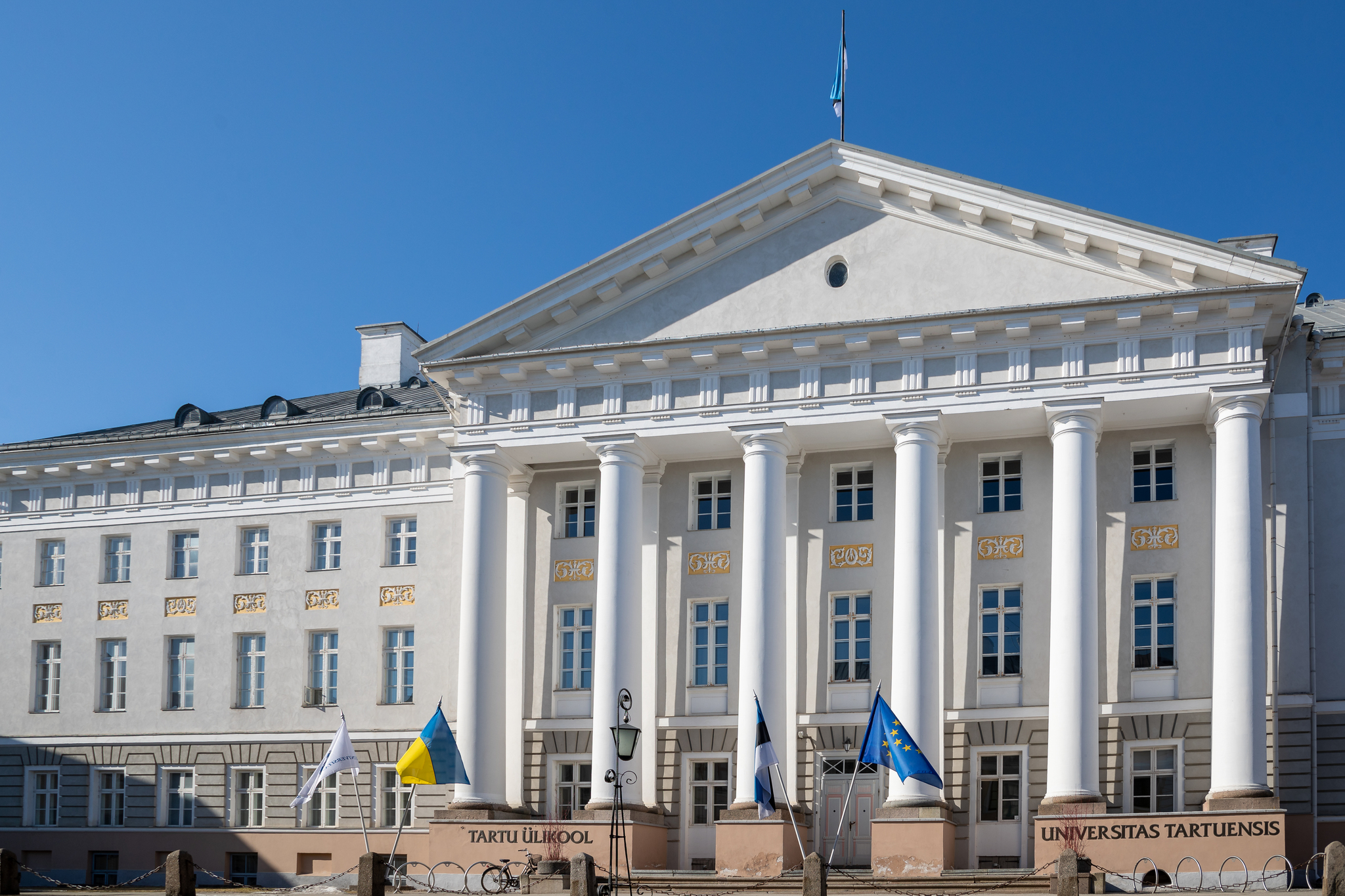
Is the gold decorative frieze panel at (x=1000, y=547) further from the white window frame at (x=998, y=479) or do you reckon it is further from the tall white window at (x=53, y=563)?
the tall white window at (x=53, y=563)

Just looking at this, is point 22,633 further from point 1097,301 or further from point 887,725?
point 1097,301

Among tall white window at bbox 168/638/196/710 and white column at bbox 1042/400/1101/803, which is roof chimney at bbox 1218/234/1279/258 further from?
tall white window at bbox 168/638/196/710

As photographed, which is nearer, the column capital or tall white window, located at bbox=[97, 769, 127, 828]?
the column capital

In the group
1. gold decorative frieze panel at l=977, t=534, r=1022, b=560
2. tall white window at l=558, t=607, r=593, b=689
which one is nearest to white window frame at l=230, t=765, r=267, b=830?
tall white window at l=558, t=607, r=593, b=689

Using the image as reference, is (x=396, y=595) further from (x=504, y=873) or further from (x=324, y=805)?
(x=504, y=873)

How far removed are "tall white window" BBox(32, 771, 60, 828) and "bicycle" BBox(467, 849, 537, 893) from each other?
1309cm

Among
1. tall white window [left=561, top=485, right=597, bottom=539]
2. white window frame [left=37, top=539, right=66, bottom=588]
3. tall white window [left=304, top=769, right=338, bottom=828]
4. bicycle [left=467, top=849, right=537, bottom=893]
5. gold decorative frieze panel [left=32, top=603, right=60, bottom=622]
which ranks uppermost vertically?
tall white window [left=561, top=485, right=597, bottom=539]

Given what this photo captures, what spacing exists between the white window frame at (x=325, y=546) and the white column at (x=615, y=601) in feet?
25.4

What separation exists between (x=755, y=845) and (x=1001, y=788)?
511cm

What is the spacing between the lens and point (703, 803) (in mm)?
34719

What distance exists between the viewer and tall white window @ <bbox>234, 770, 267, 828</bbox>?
38.3 metres

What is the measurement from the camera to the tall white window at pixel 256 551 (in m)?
39.7

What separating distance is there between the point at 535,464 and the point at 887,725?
418 inches

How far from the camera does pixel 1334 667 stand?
31062 millimetres
